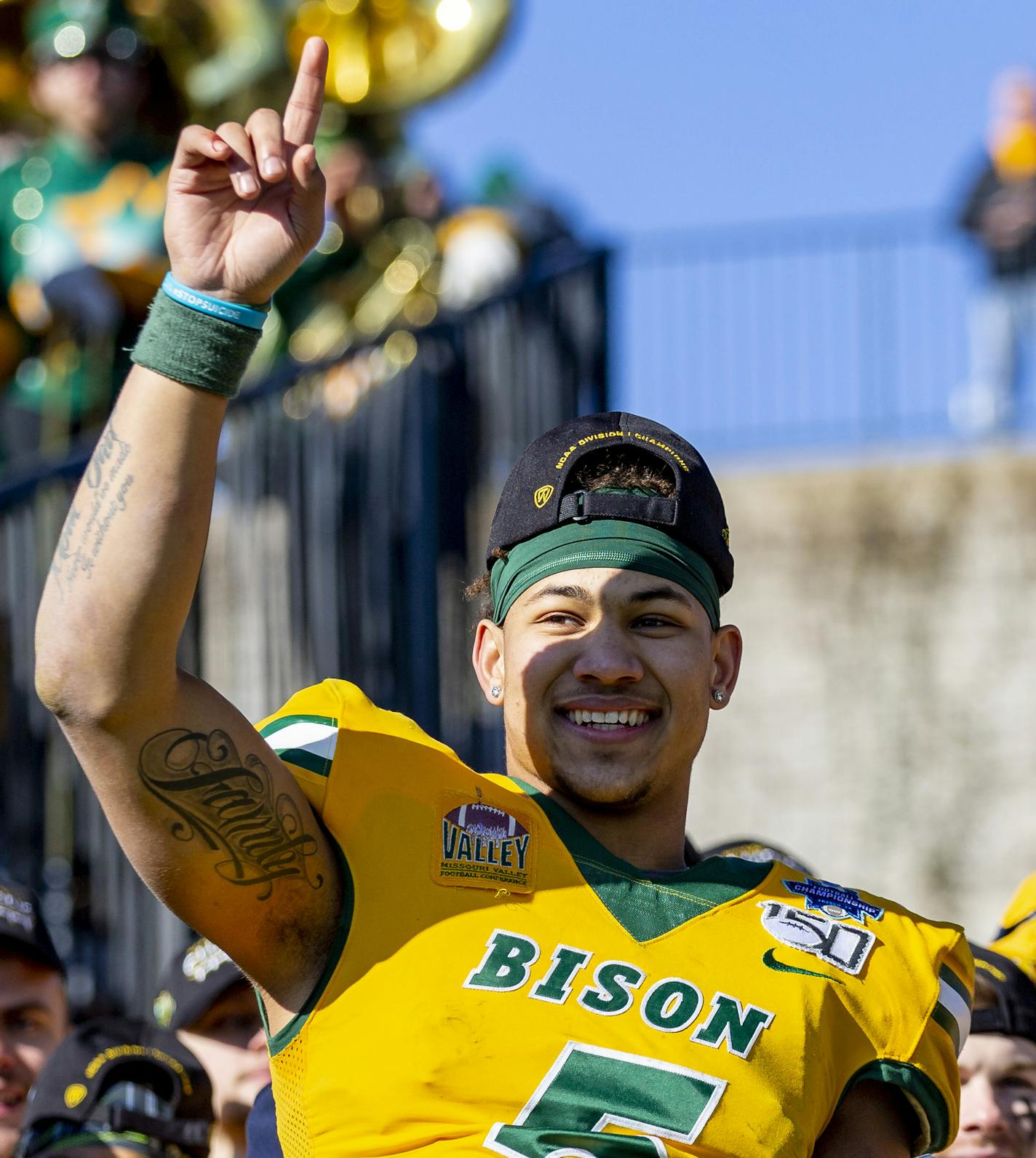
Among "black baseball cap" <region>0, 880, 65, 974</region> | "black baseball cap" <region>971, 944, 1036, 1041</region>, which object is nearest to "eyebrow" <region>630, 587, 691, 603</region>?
"black baseball cap" <region>971, 944, 1036, 1041</region>

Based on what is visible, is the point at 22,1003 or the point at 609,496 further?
the point at 22,1003

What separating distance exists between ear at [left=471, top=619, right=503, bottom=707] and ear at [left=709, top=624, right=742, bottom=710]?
0.34m

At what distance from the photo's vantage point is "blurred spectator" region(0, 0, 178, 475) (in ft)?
22.3

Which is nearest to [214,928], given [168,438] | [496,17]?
[168,438]

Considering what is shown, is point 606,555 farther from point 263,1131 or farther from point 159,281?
point 159,281

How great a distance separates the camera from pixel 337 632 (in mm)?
5754

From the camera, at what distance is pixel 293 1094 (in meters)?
2.39

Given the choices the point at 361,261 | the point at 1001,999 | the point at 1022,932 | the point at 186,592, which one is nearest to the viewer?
the point at 186,592

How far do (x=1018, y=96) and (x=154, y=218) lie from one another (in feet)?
16.6

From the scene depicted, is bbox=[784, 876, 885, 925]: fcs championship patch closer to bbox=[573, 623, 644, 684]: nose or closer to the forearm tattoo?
bbox=[573, 623, 644, 684]: nose

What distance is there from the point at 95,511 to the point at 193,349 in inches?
8.8

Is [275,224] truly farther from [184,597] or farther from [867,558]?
[867,558]

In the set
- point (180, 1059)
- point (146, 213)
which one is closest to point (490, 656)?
point (180, 1059)

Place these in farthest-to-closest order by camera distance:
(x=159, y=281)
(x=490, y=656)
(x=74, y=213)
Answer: (x=74, y=213), (x=159, y=281), (x=490, y=656)
